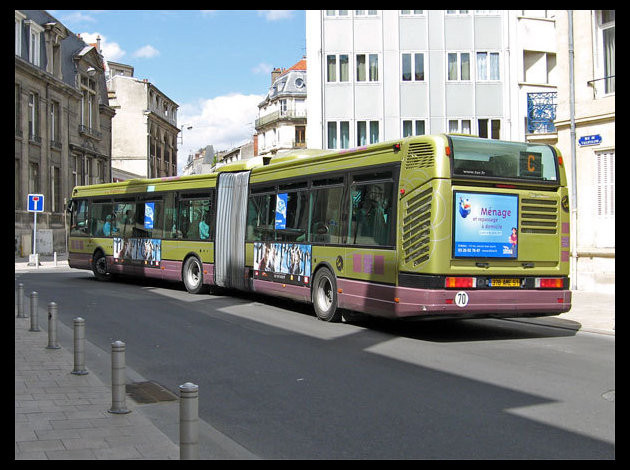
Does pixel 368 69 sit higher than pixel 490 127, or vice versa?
pixel 368 69

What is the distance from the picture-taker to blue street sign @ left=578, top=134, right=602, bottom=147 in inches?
795

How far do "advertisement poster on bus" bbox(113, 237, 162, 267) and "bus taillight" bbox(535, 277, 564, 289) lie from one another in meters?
12.3

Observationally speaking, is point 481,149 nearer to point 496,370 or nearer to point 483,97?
point 496,370

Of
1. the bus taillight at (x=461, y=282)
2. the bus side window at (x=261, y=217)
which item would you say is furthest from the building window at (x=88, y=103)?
the bus taillight at (x=461, y=282)

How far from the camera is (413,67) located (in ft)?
120

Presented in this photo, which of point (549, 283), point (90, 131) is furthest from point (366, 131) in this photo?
point (90, 131)

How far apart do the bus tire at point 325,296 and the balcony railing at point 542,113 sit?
13.7m

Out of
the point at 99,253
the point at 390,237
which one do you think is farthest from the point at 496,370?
the point at 99,253

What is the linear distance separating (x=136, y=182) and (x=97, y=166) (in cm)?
3758

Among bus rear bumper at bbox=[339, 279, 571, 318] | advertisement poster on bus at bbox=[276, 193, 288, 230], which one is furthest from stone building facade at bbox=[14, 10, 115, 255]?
bus rear bumper at bbox=[339, 279, 571, 318]

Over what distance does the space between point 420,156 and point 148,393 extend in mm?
5667

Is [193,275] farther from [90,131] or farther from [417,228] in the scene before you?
[90,131]

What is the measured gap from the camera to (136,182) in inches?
888
